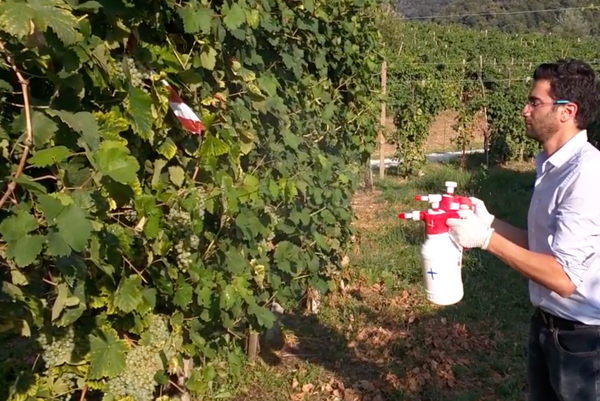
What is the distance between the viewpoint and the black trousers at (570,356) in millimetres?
2545

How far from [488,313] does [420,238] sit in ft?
6.71

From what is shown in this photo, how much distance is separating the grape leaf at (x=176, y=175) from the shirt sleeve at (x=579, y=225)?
1.30 metres

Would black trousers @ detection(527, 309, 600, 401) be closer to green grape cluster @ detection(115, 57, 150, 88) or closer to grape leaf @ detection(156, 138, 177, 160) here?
grape leaf @ detection(156, 138, 177, 160)

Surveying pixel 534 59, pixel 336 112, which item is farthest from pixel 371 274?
pixel 534 59

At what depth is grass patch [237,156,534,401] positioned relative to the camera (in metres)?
4.36

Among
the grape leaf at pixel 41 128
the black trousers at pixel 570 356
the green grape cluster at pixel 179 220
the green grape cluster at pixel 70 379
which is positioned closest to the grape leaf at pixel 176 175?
the green grape cluster at pixel 179 220

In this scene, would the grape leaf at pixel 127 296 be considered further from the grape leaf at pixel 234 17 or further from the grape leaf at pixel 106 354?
the grape leaf at pixel 234 17

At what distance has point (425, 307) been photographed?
5.69 meters

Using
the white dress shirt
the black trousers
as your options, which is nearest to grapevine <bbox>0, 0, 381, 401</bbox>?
the white dress shirt

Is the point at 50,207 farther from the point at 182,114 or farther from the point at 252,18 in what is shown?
the point at 252,18

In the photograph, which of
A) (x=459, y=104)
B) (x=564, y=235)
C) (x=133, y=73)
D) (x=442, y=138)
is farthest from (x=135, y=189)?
(x=442, y=138)

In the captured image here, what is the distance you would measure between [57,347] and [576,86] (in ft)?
6.47

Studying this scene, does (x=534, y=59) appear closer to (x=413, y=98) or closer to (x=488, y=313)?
(x=413, y=98)

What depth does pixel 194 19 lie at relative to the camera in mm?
2242
